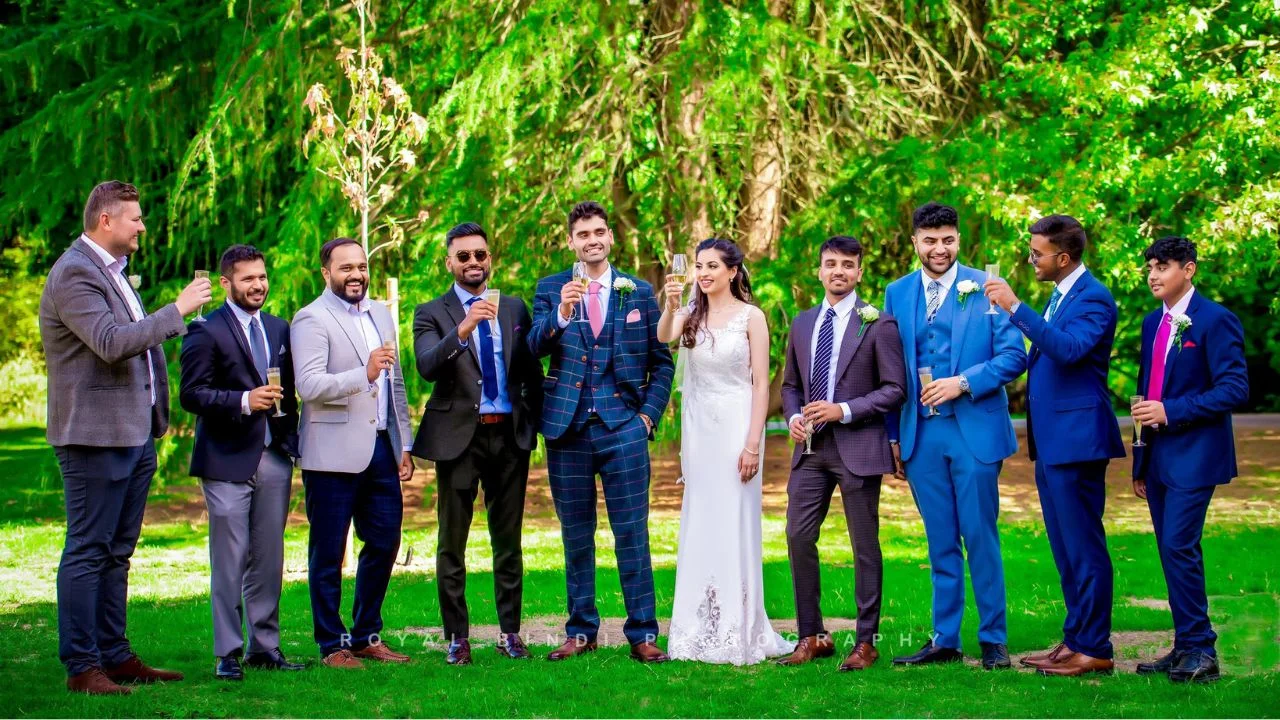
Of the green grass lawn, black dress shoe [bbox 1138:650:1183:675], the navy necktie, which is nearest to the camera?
the green grass lawn

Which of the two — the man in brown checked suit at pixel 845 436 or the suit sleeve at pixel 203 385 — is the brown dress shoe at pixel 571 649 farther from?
the suit sleeve at pixel 203 385

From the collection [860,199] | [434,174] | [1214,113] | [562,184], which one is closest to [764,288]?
[860,199]

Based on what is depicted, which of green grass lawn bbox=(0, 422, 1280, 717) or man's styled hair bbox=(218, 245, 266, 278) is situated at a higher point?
man's styled hair bbox=(218, 245, 266, 278)

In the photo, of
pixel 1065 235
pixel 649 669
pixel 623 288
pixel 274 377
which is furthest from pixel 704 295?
pixel 274 377

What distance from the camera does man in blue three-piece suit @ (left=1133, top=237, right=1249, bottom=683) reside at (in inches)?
234

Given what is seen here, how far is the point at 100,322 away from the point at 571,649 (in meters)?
2.72

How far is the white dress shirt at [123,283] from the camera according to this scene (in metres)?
5.93

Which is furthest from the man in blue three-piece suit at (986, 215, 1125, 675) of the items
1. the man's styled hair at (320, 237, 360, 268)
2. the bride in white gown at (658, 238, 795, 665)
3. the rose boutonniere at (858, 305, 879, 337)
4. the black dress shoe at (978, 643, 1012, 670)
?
the man's styled hair at (320, 237, 360, 268)

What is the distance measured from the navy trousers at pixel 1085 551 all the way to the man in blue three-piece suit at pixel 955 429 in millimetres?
304

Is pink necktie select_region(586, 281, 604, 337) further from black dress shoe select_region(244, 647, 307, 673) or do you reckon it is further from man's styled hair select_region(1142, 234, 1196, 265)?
man's styled hair select_region(1142, 234, 1196, 265)

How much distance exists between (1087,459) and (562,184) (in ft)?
22.2

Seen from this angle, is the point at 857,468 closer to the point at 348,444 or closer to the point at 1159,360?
the point at 1159,360

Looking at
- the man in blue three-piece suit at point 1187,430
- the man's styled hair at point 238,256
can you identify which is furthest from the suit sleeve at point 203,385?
the man in blue three-piece suit at point 1187,430

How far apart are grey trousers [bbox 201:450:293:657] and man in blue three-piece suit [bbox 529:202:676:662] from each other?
1.32 metres
